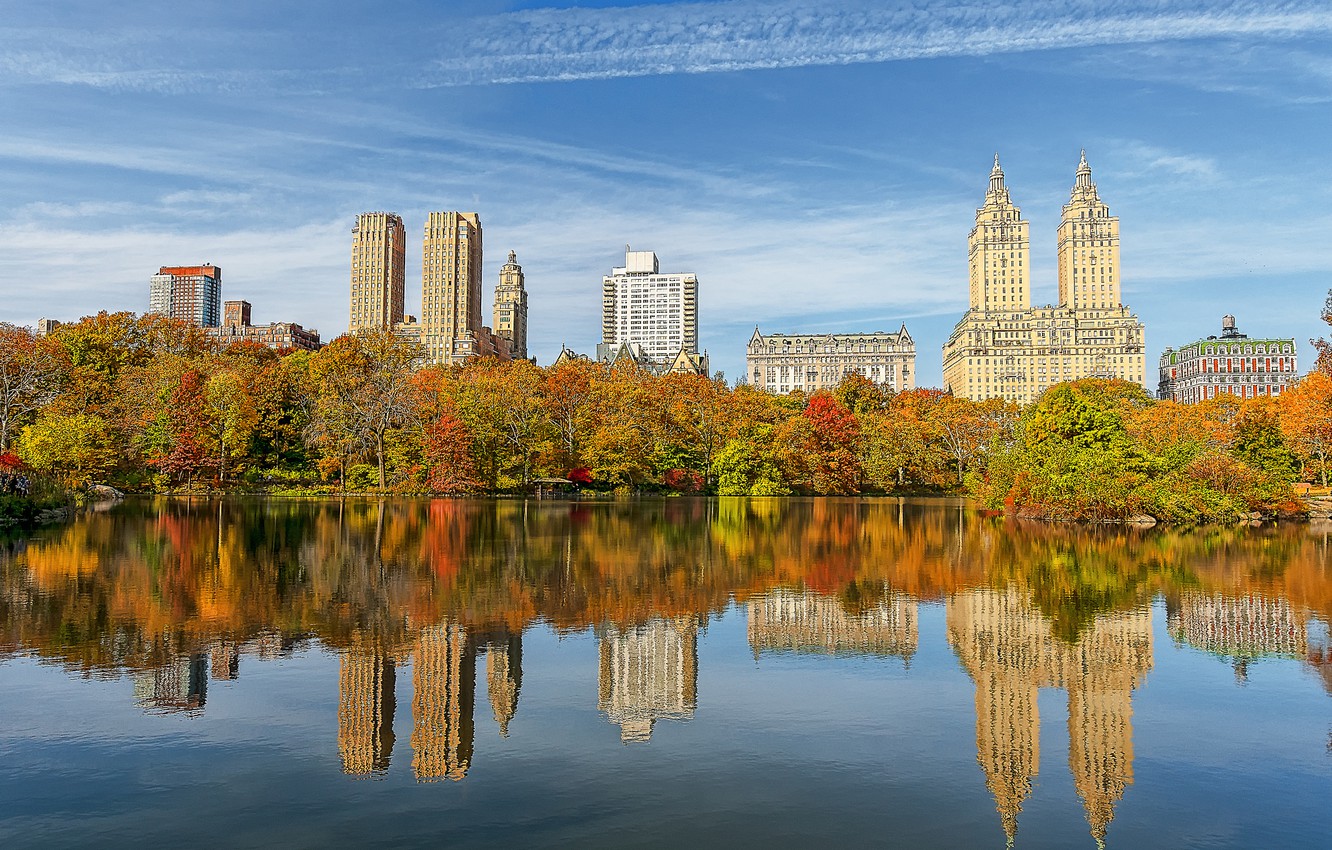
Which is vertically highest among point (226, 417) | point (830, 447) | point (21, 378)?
point (21, 378)

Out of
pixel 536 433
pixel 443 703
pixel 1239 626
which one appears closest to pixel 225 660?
pixel 443 703

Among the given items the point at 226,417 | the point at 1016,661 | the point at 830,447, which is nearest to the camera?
the point at 1016,661

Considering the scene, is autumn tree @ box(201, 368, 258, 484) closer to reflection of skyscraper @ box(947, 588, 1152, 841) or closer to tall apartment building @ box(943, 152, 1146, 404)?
reflection of skyscraper @ box(947, 588, 1152, 841)

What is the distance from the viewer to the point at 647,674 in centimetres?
1245

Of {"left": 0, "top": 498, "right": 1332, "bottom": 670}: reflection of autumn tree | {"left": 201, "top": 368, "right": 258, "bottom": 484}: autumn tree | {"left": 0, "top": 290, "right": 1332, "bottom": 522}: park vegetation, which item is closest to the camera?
{"left": 0, "top": 498, "right": 1332, "bottom": 670}: reflection of autumn tree

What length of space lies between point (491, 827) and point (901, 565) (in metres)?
18.5

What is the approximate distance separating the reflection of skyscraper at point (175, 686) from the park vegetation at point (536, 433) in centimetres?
3661

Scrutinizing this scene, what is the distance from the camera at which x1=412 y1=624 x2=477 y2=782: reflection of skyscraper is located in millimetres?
9336

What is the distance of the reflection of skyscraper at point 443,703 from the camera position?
9.34 m

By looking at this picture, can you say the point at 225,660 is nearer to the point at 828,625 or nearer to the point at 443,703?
the point at 443,703

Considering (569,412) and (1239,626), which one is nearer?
(1239,626)

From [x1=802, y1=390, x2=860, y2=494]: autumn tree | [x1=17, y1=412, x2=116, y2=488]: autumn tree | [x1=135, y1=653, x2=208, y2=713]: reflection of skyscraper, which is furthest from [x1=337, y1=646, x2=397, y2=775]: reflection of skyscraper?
[x1=802, y1=390, x2=860, y2=494]: autumn tree

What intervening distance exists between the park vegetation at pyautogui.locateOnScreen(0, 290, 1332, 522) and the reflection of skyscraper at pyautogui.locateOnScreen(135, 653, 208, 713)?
120ft

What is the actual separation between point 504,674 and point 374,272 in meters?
189
